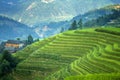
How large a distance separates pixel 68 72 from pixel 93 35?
755 inches

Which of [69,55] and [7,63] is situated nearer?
[7,63]

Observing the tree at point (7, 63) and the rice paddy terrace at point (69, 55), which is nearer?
the rice paddy terrace at point (69, 55)

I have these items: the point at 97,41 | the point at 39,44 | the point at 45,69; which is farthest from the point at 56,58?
the point at 39,44

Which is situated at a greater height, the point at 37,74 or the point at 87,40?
the point at 87,40

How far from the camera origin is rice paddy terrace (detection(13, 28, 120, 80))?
70938mm

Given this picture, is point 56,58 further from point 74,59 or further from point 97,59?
point 97,59

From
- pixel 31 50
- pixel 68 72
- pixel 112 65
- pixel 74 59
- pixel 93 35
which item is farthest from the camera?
pixel 31 50

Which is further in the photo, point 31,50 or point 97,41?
point 31,50

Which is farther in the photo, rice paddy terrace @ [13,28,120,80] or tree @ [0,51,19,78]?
tree @ [0,51,19,78]

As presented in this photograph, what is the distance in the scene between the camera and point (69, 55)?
87500mm

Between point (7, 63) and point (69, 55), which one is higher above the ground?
point (69, 55)

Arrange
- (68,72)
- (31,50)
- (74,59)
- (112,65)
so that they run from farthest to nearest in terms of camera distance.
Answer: (31,50), (74,59), (68,72), (112,65)

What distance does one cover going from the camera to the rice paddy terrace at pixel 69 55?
70.9 m

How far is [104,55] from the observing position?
→ 228ft
